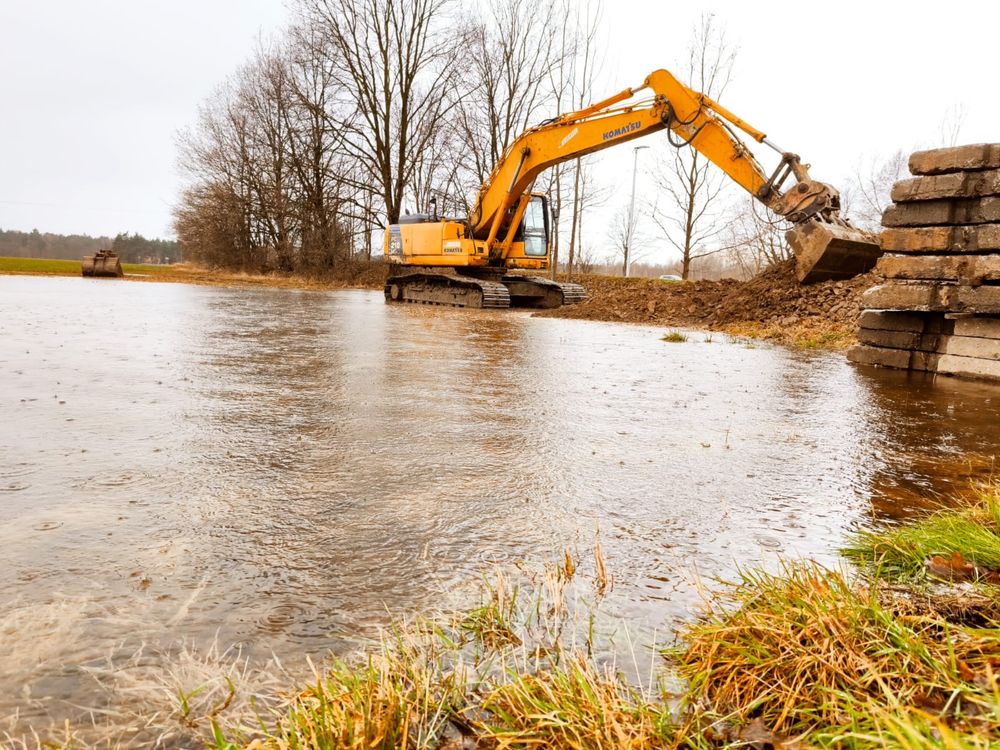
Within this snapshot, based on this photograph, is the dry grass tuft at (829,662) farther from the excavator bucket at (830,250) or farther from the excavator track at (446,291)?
the excavator track at (446,291)

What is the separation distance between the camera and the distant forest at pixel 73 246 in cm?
7625

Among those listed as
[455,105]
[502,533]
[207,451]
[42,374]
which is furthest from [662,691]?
[455,105]

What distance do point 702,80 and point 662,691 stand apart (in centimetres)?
2494

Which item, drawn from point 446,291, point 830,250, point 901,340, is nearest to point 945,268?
point 901,340

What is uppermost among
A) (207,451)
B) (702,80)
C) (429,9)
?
(429,9)

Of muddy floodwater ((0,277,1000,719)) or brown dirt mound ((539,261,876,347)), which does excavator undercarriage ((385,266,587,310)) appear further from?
muddy floodwater ((0,277,1000,719))

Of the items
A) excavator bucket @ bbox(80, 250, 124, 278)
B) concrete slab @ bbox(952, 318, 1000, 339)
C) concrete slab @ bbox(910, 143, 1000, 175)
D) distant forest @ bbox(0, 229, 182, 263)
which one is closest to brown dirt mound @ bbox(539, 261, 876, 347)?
concrete slab @ bbox(952, 318, 1000, 339)

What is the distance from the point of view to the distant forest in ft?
250

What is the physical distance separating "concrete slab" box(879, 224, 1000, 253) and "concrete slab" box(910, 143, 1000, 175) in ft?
1.91

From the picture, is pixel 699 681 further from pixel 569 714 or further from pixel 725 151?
pixel 725 151

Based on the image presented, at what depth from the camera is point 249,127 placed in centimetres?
3769

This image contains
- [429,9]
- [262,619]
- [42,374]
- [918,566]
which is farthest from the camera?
[429,9]

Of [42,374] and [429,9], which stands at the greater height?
[429,9]

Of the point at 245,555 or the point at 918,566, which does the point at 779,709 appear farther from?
the point at 245,555
